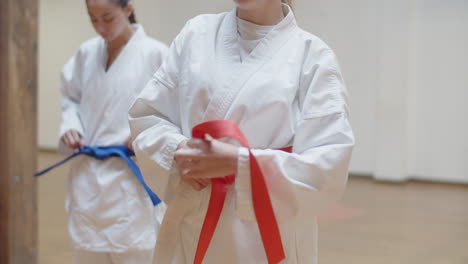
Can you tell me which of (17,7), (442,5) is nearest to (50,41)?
(442,5)

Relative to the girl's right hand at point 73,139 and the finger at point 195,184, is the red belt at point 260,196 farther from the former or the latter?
the girl's right hand at point 73,139

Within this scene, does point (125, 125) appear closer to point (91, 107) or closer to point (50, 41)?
point (91, 107)

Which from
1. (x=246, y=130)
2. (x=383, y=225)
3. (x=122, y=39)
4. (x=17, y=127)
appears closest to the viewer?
(x=246, y=130)

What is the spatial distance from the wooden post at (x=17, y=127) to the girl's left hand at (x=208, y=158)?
1.67m

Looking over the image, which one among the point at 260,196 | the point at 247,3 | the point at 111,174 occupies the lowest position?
the point at 111,174

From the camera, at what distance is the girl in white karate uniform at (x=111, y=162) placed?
6.83ft

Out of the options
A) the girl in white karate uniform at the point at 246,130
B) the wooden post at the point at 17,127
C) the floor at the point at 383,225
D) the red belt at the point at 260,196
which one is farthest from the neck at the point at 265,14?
the floor at the point at 383,225

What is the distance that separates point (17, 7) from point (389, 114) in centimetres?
510

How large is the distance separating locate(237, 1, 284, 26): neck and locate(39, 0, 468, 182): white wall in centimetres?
507

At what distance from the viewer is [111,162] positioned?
2129 millimetres

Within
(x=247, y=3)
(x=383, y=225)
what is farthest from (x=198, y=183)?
(x=383, y=225)

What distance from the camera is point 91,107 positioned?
7.18ft

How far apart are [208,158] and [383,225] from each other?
3.78 meters

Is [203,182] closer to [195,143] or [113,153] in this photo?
[195,143]
